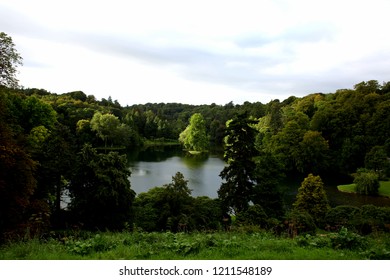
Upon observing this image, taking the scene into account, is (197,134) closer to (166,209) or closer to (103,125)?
(103,125)

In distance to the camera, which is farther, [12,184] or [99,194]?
[99,194]

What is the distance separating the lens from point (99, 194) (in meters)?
16.5

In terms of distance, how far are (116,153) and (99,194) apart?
105 inches

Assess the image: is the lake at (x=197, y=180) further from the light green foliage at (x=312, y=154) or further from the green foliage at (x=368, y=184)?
the light green foliage at (x=312, y=154)

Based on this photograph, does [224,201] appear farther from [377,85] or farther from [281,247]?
[377,85]

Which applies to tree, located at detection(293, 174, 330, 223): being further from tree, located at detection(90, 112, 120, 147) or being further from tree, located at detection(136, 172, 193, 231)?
tree, located at detection(90, 112, 120, 147)

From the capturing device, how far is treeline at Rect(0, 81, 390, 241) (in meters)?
11.2

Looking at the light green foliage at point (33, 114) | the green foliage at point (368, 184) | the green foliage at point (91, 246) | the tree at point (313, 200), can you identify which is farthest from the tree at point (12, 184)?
the green foliage at point (368, 184)

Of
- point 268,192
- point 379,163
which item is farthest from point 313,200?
point 379,163

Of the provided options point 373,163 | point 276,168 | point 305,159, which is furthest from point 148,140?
point 276,168

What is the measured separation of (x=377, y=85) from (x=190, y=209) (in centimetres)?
5506

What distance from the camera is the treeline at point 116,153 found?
11.2 metres

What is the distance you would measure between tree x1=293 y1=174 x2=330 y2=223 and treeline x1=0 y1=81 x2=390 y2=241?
2.18m

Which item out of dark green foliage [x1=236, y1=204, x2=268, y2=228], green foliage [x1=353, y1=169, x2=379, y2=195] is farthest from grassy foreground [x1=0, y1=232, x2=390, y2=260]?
green foliage [x1=353, y1=169, x2=379, y2=195]
